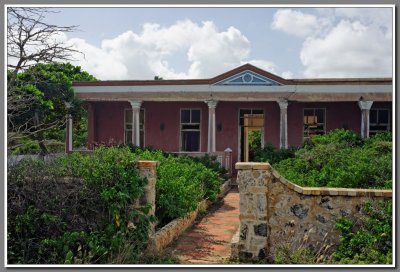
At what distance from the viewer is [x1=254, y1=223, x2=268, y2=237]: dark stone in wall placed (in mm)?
6680

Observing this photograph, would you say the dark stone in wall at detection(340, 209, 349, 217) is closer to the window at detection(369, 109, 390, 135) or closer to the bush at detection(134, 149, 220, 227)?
the bush at detection(134, 149, 220, 227)

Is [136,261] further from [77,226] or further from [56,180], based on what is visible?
[56,180]

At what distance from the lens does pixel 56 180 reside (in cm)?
683

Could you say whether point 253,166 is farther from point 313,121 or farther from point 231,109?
point 313,121

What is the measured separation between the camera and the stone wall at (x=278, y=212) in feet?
21.7

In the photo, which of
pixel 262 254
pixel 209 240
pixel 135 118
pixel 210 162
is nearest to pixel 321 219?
pixel 262 254

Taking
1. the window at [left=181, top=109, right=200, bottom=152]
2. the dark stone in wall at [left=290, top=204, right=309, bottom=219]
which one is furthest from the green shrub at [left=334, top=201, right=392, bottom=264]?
the window at [left=181, top=109, right=200, bottom=152]

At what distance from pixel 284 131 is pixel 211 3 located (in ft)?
33.3

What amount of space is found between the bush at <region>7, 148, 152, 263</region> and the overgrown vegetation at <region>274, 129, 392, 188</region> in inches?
138

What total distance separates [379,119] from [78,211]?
514 inches

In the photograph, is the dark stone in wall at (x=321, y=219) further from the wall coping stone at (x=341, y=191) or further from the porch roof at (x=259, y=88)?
the porch roof at (x=259, y=88)

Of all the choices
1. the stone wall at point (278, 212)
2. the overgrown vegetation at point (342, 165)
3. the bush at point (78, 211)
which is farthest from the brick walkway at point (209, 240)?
the overgrown vegetation at point (342, 165)

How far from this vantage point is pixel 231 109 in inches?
694

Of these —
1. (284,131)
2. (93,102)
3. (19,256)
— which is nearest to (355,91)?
(284,131)
